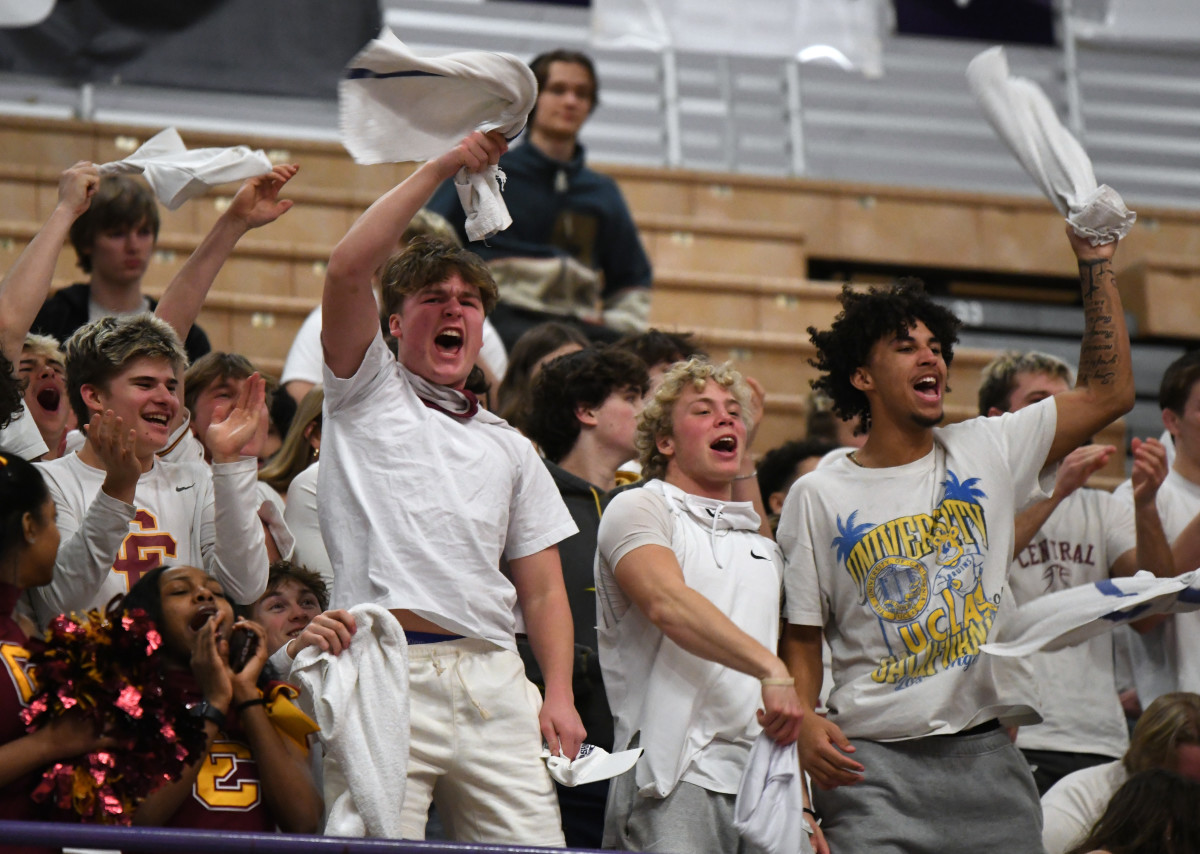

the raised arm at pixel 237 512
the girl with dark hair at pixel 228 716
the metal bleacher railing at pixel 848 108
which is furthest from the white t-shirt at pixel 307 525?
the metal bleacher railing at pixel 848 108

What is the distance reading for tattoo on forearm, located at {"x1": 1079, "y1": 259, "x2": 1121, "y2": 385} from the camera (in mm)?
3506

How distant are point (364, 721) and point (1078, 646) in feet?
7.59

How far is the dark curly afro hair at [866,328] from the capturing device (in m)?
3.71

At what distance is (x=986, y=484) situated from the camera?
3.52 metres

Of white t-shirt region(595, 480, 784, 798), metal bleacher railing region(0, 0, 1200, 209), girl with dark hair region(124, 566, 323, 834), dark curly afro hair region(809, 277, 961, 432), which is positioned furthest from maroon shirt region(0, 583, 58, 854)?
metal bleacher railing region(0, 0, 1200, 209)

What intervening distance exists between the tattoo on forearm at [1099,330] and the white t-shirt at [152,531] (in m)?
1.85

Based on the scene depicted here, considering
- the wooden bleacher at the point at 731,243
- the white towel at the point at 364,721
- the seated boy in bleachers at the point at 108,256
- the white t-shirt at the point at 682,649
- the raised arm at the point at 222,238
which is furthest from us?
the wooden bleacher at the point at 731,243

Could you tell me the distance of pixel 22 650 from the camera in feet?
9.82

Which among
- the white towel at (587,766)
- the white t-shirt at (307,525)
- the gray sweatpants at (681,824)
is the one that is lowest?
the gray sweatpants at (681,824)

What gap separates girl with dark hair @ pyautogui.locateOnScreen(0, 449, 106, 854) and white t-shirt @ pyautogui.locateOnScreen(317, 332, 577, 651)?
535 millimetres

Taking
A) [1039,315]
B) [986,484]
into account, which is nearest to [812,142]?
[1039,315]

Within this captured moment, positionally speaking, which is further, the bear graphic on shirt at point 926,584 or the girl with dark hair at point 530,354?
the girl with dark hair at point 530,354

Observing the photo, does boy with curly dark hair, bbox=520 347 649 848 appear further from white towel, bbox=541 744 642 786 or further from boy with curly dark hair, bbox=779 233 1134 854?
white towel, bbox=541 744 642 786

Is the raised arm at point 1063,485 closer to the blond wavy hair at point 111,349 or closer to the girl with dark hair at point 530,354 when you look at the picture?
the girl with dark hair at point 530,354
